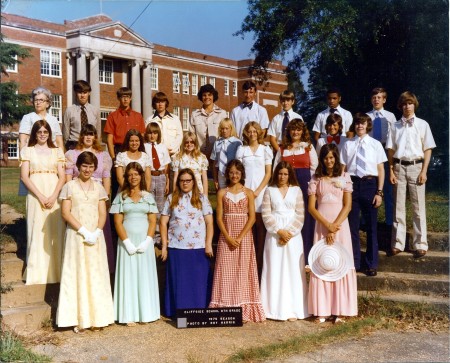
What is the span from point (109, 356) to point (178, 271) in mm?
1421

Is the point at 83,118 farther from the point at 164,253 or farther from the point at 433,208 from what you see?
the point at 433,208

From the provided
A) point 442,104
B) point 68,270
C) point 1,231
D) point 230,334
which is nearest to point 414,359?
point 230,334

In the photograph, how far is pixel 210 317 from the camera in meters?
6.13

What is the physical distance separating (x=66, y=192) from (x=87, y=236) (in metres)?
0.57

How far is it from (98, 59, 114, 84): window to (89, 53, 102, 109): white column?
107cm

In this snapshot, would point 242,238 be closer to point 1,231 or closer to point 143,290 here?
point 143,290

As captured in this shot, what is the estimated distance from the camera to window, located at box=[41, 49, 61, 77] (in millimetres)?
36375

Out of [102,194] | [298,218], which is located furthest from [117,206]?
[298,218]

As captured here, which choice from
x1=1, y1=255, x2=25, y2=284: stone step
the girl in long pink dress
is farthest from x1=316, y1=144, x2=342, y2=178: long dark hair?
x1=1, y1=255, x2=25, y2=284: stone step

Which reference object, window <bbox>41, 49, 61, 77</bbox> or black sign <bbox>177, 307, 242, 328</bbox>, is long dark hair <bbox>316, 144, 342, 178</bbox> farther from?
window <bbox>41, 49, 61, 77</bbox>

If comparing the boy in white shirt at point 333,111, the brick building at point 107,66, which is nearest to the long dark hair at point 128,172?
the boy in white shirt at point 333,111

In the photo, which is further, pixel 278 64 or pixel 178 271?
pixel 278 64

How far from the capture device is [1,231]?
25.5 feet

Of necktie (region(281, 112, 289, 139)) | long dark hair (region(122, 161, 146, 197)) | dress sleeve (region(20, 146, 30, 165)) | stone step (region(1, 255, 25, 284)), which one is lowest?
stone step (region(1, 255, 25, 284))
